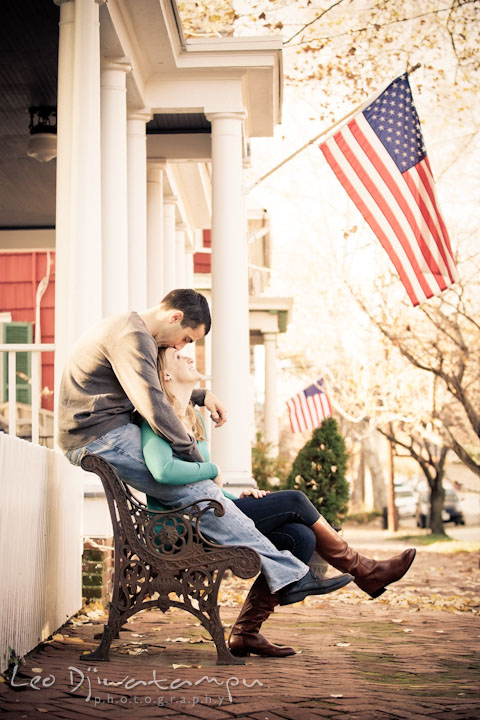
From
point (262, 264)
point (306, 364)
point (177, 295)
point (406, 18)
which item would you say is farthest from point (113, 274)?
point (306, 364)

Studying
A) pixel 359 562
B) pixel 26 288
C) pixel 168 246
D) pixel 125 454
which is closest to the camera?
pixel 125 454

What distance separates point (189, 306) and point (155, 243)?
707 centimetres

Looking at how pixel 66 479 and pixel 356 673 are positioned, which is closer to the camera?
pixel 356 673

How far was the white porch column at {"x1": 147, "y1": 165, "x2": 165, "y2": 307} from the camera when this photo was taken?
37.2 ft

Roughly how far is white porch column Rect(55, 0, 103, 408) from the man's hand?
1.36m


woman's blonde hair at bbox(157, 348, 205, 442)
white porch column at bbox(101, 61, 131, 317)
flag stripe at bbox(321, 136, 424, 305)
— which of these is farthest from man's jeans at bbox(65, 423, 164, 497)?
flag stripe at bbox(321, 136, 424, 305)

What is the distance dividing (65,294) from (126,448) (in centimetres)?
216

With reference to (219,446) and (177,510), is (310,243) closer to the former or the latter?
(219,446)

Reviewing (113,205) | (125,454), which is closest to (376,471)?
(113,205)

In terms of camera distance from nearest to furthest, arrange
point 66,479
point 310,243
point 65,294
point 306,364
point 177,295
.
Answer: point 177,295, point 66,479, point 65,294, point 310,243, point 306,364

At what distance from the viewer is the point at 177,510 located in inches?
177

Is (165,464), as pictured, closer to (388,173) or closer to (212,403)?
(212,403)

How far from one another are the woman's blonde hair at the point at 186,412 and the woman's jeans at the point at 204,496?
0.30 meters

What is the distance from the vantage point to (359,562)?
499 centimetres
